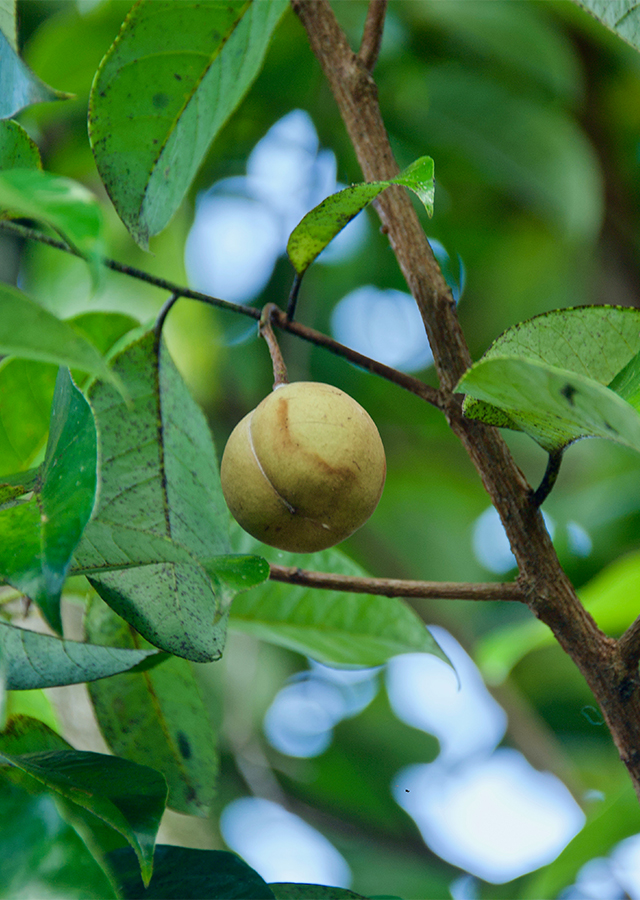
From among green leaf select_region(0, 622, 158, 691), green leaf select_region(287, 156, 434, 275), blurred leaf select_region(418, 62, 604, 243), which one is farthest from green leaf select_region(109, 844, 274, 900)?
blurred leaf select_region(418, 62, 604, 243)

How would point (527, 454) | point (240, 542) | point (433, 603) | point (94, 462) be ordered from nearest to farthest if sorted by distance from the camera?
point (94, 462) < point (240, 542) < point (433, 603) < point (527, 454)

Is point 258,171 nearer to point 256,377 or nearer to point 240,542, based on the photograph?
point 256,377

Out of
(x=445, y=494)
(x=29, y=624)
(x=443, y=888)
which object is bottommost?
(x=443, y=888)

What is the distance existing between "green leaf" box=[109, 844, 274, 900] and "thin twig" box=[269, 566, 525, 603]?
20 centimetres

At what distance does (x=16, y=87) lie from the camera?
1.60ft

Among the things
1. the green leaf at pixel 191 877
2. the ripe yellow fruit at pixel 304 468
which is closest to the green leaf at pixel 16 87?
the ripe yellow fruit at pixel 304 468

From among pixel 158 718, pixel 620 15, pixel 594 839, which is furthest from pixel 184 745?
pixel 620 15

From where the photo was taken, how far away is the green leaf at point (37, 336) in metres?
0.37

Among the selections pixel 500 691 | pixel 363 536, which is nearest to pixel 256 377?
pixel 363 536

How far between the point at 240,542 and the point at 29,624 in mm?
384

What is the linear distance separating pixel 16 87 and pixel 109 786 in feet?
1.38

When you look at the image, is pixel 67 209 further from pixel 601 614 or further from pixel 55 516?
pixel 601 614

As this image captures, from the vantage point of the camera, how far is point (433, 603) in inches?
65.6

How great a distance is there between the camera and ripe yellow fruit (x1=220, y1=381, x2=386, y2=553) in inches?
21.3
